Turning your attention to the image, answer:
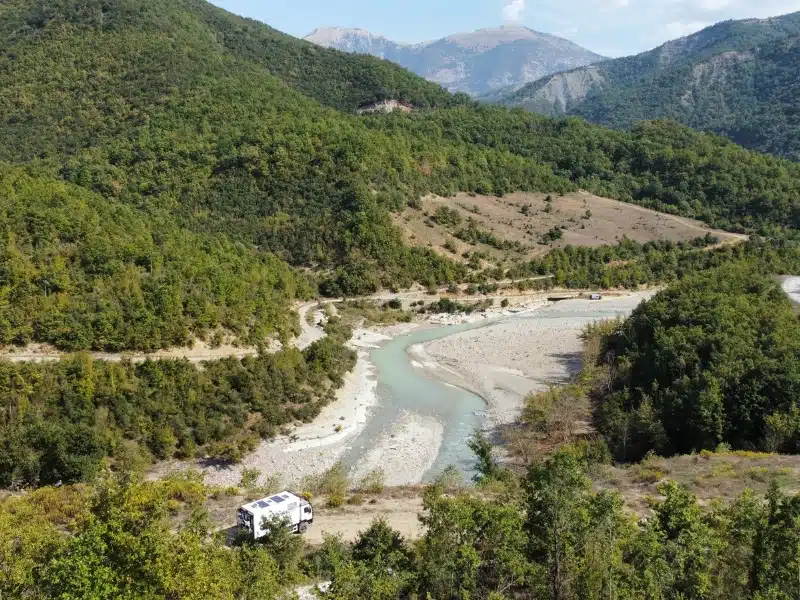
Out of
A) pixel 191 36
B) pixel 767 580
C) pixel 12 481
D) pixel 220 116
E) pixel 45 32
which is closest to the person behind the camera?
pixel 767 580

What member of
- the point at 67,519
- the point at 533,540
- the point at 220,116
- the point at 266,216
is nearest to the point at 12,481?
the point at 67,519

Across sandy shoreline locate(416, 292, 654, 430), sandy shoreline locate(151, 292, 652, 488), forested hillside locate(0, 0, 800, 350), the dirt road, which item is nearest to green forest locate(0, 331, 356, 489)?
sandy shoreline locate(151, 292, 652, 488)

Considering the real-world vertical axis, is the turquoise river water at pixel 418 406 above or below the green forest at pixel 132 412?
below

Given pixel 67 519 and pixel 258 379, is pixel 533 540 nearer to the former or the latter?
pixel 67 519

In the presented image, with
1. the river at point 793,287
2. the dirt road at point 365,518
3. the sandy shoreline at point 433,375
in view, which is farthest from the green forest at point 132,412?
the river at point 793,287

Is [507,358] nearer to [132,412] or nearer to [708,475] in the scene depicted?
[708,475]

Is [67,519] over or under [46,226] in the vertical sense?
under

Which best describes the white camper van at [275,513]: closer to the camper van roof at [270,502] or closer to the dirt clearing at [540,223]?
the camper van roof at [270,502]
